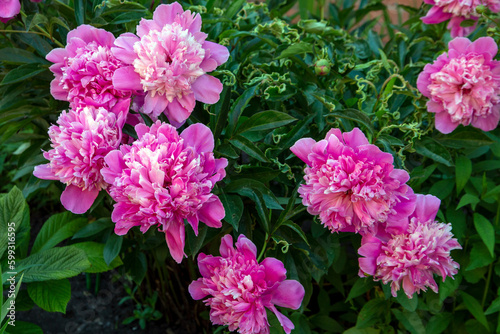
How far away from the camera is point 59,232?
3.52 ft

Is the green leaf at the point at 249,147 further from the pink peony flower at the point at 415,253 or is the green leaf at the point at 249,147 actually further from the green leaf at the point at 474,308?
the green leaf at the point at 474,308

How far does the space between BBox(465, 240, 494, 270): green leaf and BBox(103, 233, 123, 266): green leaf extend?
2.41ft

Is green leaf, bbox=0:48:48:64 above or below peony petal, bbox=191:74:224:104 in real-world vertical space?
below

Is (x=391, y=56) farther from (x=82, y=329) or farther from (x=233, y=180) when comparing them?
(x=82, y=329)

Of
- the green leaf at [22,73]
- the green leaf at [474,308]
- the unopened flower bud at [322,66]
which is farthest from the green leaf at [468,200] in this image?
the green leaf at [22,73]

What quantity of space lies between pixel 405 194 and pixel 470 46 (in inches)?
14.9

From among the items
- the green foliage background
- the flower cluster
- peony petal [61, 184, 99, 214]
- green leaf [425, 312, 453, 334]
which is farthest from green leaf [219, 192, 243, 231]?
green leaf [425, 312, 453, 334]

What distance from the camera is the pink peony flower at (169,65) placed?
0.77 m

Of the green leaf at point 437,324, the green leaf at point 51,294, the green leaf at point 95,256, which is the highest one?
the green leaf at point 51,294

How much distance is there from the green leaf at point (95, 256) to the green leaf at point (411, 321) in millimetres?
641

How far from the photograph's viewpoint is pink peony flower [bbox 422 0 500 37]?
1.14m

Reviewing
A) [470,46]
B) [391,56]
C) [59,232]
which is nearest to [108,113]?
[59,232]

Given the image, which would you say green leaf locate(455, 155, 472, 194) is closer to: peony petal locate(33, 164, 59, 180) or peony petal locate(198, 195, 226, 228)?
peony petal locate(198, 195, 226, 228)

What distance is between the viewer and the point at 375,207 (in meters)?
0.76
